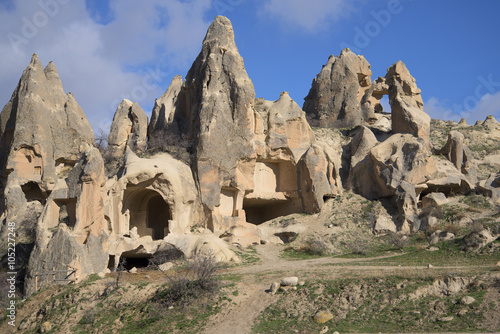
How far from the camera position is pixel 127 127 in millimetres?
40812

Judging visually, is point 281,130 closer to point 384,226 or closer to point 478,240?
point 384,226

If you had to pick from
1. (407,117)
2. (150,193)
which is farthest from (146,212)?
(407,117)

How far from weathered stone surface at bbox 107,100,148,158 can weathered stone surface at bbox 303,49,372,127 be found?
13.1 m

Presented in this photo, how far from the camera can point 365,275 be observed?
17734mm

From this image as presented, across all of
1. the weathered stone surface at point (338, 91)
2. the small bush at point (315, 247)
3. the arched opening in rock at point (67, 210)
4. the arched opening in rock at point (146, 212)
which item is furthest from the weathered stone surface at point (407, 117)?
the arched opening in rock at point (67, 210)

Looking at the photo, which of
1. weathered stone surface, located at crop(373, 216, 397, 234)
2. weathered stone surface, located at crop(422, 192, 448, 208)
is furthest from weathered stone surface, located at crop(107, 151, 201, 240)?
weathered stone surface, located at crop(422, 192, 448, 208)

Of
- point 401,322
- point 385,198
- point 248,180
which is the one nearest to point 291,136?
point 248,180

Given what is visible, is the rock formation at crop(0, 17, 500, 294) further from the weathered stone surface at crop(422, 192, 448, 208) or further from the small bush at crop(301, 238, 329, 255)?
the small bush at crop(301, 238, 329, 255)

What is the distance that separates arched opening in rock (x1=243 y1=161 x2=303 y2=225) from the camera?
103 feet

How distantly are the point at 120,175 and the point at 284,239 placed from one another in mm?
9111

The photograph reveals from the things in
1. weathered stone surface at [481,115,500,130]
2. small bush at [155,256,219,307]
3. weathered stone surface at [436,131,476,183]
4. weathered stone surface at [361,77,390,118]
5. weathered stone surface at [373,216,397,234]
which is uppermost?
weathered stone surface at [361,77,390,118]

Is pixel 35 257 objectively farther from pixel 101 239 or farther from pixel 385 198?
pixel 385 198

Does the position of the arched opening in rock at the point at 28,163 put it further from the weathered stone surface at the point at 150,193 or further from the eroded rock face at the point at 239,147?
the eroded rock face at the point at 239,147

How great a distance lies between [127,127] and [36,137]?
13179 mm
